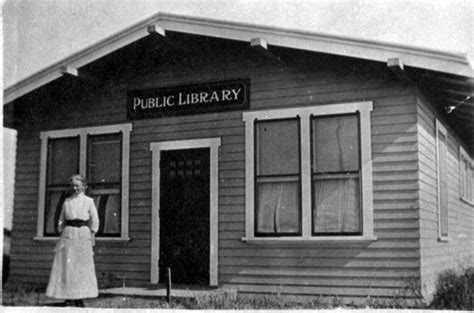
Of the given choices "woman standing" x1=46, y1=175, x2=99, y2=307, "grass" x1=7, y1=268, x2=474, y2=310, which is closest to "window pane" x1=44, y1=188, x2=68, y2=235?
"grass" x1=7, y1=268, x2=474, y2=310

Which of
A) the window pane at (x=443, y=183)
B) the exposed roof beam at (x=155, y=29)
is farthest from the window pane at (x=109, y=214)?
the window pane at (x=443, y=183)

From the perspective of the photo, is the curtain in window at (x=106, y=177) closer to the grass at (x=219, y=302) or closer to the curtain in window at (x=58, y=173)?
the curtain in window at (x=58, y=173)

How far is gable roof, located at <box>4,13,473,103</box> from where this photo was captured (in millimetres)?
7359

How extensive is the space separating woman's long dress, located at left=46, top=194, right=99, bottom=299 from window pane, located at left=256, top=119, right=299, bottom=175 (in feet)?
8.46

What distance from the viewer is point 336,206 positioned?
8.27 m

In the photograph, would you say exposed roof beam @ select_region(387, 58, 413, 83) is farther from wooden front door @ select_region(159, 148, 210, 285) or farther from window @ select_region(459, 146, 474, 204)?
window @ select_region(459, 146, 474, 204)

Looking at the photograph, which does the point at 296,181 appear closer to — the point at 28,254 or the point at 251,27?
the point at 251,27

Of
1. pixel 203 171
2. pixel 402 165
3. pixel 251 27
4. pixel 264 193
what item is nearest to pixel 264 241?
pixel 264 193

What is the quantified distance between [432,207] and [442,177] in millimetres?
1140

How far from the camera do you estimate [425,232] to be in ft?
26.4

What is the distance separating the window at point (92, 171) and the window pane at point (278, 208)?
2.27 metres

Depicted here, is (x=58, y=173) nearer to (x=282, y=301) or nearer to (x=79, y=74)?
(x=79, y=74)

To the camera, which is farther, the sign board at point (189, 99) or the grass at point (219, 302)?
the sign board at point (189, 99)

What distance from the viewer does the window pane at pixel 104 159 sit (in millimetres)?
9781
